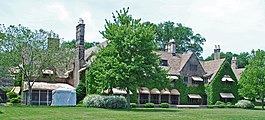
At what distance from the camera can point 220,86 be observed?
50.1 meters

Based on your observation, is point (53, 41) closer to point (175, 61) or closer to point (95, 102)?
point (95, 102)

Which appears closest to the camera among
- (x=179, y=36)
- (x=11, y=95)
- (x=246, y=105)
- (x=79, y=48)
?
(x=11, y=95)

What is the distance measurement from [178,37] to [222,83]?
29999 mm

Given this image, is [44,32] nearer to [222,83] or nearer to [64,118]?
[64,118]

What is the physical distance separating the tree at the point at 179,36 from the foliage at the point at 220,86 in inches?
1087

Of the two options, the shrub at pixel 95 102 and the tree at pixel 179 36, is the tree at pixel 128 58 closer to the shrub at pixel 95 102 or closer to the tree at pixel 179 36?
the shrub at pixel 95 102

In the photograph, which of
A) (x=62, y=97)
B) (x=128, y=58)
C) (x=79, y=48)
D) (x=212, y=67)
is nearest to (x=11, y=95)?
(x=62, y=97)

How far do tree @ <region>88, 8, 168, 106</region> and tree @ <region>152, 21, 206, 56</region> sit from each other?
46.1 meters

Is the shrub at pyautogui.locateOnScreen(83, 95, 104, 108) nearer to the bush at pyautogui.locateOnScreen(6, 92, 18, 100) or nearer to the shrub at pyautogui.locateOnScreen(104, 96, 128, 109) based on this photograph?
the shrub at pyautogui.locateOnScreen(104, 96, 128, 109)

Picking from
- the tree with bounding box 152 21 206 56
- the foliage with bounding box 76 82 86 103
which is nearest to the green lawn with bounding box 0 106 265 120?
the foliage with bounding box 76 82 86 103

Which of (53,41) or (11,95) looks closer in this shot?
(53,41)

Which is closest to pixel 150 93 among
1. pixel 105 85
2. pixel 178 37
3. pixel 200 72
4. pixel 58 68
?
pixel 200 72

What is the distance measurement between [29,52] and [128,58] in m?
10.2

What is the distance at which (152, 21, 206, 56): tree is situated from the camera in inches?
3110
